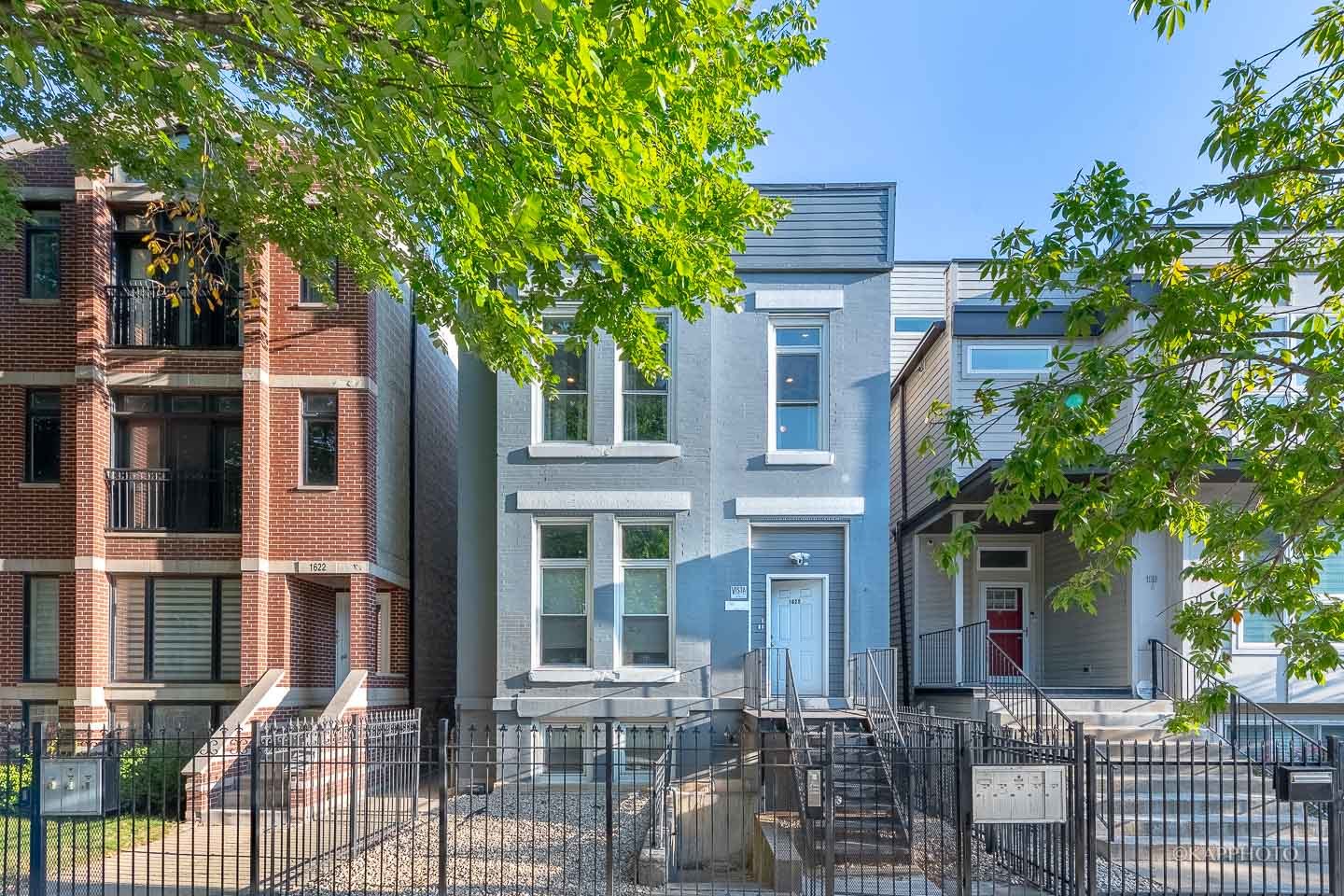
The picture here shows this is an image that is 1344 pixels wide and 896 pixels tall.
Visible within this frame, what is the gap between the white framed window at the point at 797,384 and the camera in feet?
53.6

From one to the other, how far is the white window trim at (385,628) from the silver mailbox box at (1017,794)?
12.1 meters

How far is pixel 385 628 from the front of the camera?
60.4 ft

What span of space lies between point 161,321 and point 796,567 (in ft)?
37.2

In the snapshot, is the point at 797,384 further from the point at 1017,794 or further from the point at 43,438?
the point at 43,438

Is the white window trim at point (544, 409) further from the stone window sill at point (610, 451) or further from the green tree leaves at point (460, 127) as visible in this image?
the green tree leaves at point (460, 127)

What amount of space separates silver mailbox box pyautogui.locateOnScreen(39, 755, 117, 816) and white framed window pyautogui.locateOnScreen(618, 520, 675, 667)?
310 inches

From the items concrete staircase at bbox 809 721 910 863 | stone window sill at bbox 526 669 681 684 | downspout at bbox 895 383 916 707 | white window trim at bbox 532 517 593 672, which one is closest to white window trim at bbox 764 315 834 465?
white window trim at bbox 532 517 593 672

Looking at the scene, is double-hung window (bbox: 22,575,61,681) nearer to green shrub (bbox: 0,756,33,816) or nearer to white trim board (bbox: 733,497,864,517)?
green shrub (bbox: 0,756,33,816)

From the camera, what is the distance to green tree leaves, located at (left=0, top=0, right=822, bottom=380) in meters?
7.62

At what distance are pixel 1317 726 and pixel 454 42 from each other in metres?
15.4

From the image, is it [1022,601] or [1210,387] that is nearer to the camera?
[1210,387]

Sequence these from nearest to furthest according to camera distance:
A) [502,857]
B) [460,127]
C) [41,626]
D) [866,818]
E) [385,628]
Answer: [460,127] → [502,857] → [866,818] → [41,626] → [385,628]

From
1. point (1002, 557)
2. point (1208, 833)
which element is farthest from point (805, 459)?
point (1208, 833)

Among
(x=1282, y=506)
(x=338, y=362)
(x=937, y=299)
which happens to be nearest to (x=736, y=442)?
(x=338, y=362)
